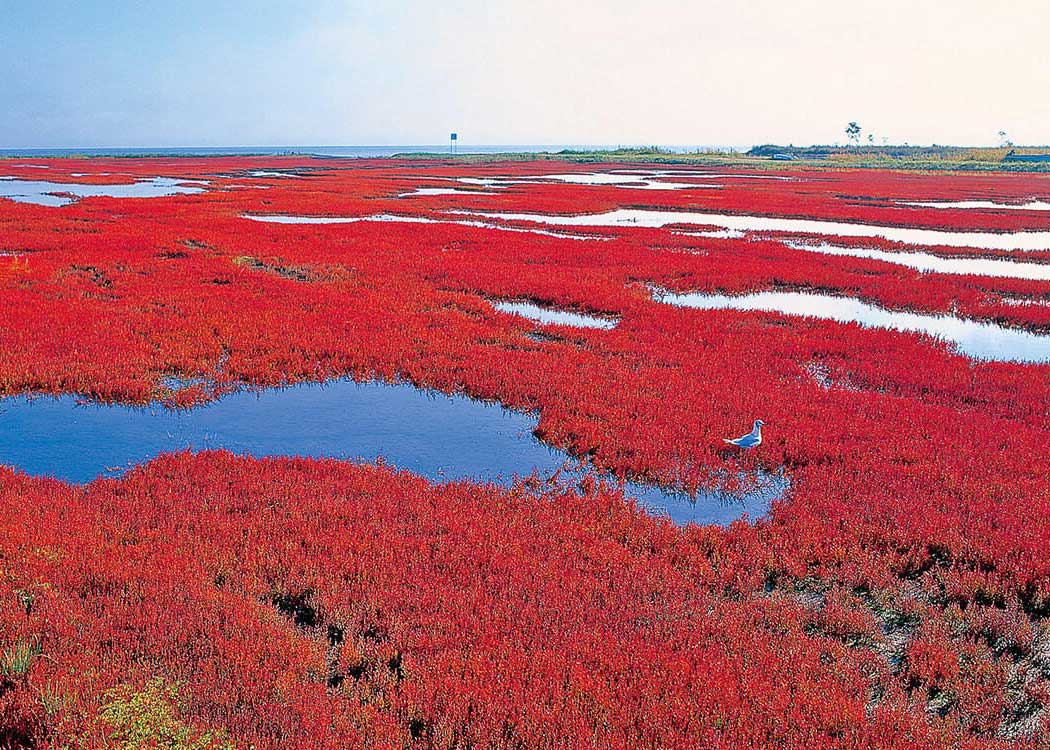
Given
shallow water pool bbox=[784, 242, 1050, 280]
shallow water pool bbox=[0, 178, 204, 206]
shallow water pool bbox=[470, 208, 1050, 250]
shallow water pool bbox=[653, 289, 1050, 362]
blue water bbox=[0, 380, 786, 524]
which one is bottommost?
blue water bbox=[0, 380, 786, 524]

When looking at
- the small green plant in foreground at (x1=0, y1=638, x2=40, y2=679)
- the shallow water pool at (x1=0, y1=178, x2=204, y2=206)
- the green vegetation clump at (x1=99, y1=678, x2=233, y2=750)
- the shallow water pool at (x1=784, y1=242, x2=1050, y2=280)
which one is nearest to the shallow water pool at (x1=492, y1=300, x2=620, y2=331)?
the small green plant in foreground at (x1=0, y1=638, x2=40, y2=679)

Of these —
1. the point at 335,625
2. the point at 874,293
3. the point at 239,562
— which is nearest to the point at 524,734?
the point at 335,625

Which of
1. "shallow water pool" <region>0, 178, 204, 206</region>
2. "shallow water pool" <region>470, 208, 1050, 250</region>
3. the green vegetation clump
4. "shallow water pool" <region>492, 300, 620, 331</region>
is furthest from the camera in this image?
"shallow water pool" <region>0, 178, 204, 206</region>

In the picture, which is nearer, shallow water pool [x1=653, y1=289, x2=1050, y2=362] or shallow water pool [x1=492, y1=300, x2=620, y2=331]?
shallow water pool [x1=653, y1=289, x2=1050, y2=362]

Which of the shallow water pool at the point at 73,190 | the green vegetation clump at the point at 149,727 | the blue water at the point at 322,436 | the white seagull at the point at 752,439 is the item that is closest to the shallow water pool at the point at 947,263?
the white seagull at the point at 752,439

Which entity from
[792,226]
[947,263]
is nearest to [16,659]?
[947,263]

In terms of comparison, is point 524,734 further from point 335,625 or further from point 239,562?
point 239,562

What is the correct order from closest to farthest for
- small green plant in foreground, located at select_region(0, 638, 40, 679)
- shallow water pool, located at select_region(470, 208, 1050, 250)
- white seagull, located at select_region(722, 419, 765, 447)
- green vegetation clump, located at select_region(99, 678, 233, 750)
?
green vegetation clump, located at select_region(99, 678, 233, 750), small green plant in foreground, located at select_region(0, 638, 40, 679), white seagull, located at select_region(722, 419, 765, 447), shallow water pool, located at select_region(470, 208, 1050, 250)

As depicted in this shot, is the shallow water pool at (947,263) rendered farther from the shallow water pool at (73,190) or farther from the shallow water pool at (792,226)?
the shallow water pool at (73,190)

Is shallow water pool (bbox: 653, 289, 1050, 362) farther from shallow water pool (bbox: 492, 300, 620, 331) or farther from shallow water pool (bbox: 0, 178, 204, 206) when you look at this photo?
shallow water pool (bbox: 0, 178, 204, 206)

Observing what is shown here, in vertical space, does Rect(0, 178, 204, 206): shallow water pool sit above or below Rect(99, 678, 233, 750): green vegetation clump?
above
